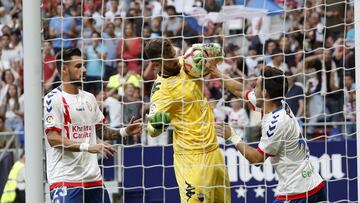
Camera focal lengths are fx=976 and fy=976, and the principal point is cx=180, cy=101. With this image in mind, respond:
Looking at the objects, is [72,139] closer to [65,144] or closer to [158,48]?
[65,144]

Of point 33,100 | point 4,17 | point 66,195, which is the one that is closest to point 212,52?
point 66,195

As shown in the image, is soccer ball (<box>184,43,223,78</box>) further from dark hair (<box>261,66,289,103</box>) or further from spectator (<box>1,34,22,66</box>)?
spectator (<box>1,34,22,66</box>)

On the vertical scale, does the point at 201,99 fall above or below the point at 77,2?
below

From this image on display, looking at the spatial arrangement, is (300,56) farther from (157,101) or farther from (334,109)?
(157,101)

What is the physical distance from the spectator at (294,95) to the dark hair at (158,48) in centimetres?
214

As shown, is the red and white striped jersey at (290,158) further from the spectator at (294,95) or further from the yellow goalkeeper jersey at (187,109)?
the spectator at (294,95)

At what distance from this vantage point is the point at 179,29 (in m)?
10.7

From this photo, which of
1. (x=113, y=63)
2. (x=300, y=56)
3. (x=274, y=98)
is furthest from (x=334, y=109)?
(x=274, y=98)

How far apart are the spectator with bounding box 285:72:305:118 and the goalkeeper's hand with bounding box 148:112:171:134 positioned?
2226 millimetres

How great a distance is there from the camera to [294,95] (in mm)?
9812

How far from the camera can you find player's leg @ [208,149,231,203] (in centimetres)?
Result: 791

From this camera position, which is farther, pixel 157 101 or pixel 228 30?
pixel 228 30

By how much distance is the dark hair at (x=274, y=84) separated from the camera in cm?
740

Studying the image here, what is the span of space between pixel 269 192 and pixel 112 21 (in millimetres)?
2735
